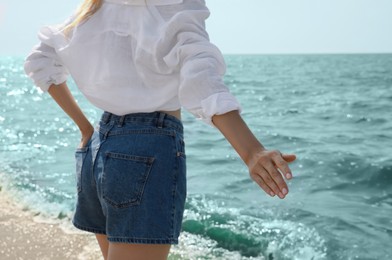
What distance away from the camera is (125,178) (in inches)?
67.6

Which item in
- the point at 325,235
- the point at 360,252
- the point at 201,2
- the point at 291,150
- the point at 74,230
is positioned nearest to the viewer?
the point at 201,2

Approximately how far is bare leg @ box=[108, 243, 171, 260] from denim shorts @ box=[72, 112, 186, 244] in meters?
0.02

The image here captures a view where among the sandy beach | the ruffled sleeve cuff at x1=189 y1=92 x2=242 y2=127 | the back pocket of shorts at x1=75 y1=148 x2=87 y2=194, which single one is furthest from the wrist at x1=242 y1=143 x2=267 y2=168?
the sandy beach

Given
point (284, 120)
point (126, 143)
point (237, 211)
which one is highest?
point (126, 143)

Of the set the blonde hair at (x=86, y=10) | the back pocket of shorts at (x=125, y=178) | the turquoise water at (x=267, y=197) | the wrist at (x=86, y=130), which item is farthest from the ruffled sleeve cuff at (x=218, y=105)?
the turquoise water at (x=267, y=197)

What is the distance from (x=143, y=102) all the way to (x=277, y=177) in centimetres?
54

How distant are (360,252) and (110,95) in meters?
3.49

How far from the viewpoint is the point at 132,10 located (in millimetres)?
1814

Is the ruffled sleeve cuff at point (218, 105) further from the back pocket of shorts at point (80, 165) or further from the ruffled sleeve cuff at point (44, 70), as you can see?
the ruffled sleeve cuff at point (44, 70)

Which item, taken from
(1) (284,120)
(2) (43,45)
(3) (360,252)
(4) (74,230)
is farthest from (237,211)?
(1) (284,120)

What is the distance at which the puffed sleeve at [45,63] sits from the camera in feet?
6.91

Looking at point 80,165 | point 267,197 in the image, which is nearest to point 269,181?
point 80,165

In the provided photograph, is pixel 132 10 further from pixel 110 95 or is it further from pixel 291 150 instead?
pixel 291 150

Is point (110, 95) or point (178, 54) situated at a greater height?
point (178, 54)
